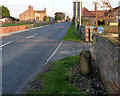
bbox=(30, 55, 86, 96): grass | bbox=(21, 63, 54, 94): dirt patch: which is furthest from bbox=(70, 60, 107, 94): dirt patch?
bbox=(21, 63, 54, 94): dirt patch

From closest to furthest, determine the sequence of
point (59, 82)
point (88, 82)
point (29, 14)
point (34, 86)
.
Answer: point (34, 86)
point (59, 82)
point (88, 82)
point (29, 14)

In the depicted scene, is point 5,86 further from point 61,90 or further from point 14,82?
point 61,90

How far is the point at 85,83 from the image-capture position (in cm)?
566

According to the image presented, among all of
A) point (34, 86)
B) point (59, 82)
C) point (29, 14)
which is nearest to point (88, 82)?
point (59, 82)

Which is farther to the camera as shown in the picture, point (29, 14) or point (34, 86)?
point (29, 14)

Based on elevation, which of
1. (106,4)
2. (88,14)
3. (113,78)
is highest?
(88,14)

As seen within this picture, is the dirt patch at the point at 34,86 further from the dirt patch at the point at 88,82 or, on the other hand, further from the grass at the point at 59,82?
the dirt patch at the point at 88,82

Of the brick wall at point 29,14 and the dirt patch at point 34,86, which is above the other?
the brick wall at point 29,14

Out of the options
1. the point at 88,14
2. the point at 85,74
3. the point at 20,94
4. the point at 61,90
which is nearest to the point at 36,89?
the point at 20,94

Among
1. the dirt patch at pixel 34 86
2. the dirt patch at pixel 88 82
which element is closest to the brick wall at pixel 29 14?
the dirt patch at pixel 88 82

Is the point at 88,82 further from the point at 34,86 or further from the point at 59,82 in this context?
the point at 34,86

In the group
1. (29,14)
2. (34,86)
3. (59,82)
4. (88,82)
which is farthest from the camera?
(29,14)

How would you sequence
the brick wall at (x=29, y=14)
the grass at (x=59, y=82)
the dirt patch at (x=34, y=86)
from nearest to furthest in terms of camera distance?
the grass at (x=59, y=82) → the dirt patch at (x=34, y=86) → the brick wall at (x=29, y=14)

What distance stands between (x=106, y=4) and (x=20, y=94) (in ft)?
13.5
